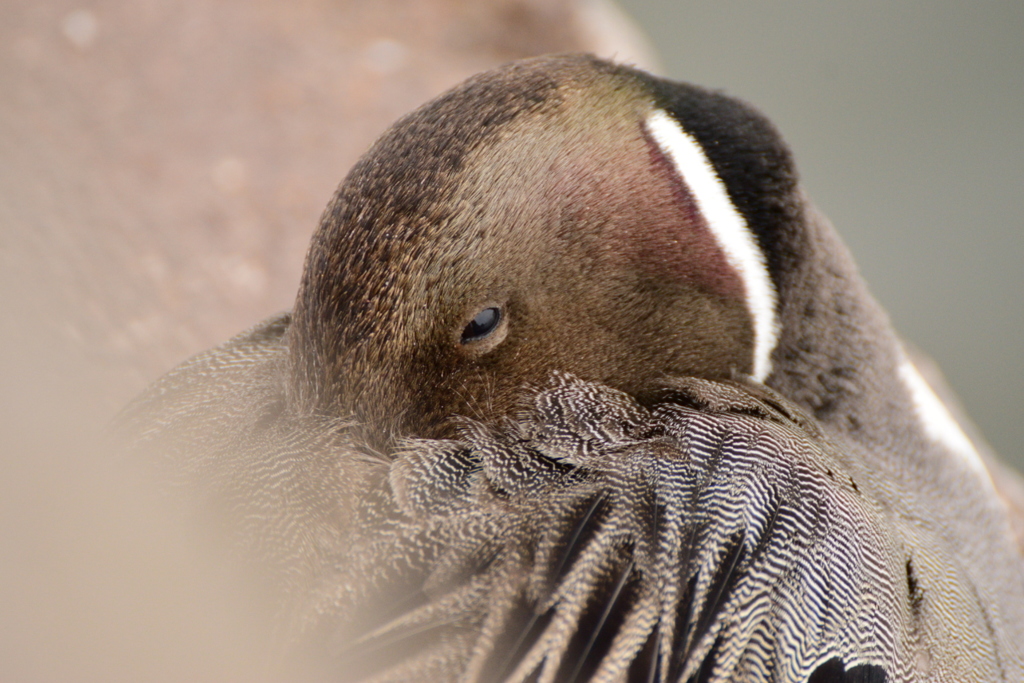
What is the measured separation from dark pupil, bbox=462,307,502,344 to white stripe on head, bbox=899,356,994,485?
90 cm

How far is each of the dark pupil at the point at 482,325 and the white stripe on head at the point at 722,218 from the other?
0.40m

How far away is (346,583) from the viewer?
914 millimetres

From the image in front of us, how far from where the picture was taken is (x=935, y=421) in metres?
1.73

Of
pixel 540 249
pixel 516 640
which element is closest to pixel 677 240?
pixel 540 249

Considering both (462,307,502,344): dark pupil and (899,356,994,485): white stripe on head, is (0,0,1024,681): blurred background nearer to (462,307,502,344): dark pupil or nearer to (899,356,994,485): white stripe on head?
(462,307,502,344): dark pupil

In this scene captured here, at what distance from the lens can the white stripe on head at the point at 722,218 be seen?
4.54 ft

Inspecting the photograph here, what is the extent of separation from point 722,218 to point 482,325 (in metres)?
0.45

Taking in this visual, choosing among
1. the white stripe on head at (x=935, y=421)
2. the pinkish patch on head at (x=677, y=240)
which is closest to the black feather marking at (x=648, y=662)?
the pinkish patch on head at (x=677, y=240)

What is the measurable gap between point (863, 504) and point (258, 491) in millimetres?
751

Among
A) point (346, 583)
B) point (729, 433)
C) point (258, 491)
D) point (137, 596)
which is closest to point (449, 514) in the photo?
point (346, 583)

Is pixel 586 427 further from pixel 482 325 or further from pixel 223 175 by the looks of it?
pixel 223 175

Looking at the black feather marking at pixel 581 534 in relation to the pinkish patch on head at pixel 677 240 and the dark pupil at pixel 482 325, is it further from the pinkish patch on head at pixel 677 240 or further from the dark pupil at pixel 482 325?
the pinkish patch on head at pixel 677 240

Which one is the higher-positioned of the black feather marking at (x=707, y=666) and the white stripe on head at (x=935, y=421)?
the black feather marking at (x=707, y=666)

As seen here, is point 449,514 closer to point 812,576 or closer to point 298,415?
point 298,415
